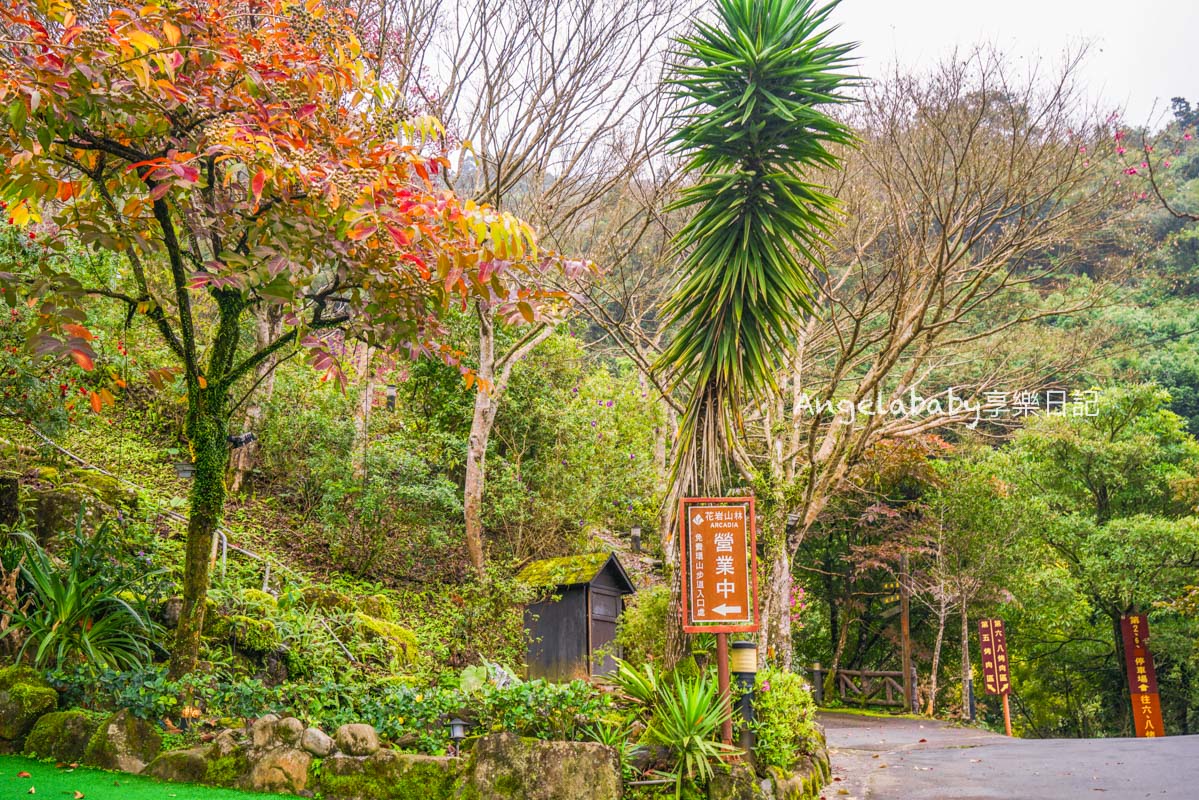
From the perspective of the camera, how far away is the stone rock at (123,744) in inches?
215

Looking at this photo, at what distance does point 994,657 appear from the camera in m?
15.5

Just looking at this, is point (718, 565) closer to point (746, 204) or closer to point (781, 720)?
point (781, 720)

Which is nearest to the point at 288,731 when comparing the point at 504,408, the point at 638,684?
the point at 638,684

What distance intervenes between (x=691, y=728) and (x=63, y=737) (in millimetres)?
4049

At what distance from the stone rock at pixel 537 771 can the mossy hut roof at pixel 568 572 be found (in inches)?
209

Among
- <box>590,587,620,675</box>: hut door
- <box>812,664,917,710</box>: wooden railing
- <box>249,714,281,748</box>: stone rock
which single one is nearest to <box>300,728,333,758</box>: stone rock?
<box>249,714,281,748</box>: stone rock

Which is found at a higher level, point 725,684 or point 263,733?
point 725,684

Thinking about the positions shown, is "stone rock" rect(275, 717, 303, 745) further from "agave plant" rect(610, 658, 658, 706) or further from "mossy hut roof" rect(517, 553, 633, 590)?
"mossy hut roof" rect(517, 553, 633, 590)

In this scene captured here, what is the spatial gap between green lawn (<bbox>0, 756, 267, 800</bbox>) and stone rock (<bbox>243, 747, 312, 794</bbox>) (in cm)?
14

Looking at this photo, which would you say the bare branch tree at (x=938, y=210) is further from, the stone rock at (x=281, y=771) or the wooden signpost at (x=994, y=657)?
the stone rock at (x=281, y=771)

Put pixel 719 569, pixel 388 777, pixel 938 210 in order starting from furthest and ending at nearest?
pixel 938 210
pixel 719 569
pixel 388 777

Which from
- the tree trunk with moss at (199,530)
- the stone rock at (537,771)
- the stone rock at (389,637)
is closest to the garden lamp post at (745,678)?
the stone rock at (537,771)

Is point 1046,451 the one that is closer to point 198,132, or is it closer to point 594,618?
point 594,618

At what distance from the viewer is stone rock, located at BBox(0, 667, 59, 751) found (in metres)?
5.59
